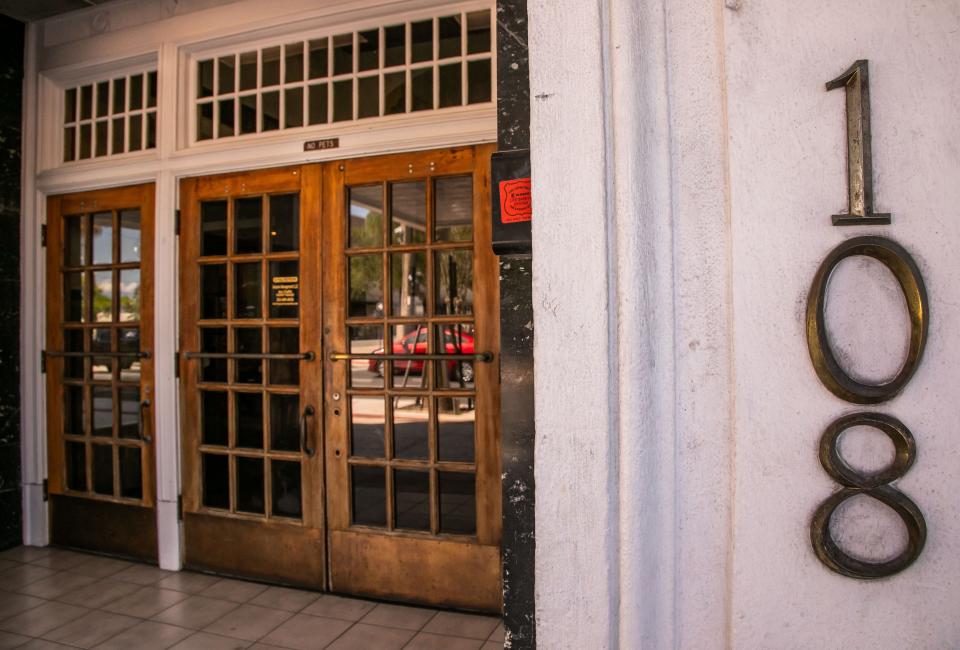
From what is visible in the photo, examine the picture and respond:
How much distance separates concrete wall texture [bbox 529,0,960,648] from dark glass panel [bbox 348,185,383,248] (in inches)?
78.7

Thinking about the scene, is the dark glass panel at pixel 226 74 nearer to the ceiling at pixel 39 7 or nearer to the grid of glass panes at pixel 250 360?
the grid of glass panes at pixel 250 360

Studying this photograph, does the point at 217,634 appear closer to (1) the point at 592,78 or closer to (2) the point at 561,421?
(2) the point at 561,421

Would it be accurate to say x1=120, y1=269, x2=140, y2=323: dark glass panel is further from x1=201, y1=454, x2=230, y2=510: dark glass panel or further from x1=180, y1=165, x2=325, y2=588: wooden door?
x1=201, y1=454, x2=230, y2=510: dark glass panel

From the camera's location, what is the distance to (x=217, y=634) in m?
2.79

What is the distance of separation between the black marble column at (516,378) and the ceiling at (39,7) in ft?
12.4

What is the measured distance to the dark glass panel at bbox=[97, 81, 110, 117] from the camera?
3.92 meters

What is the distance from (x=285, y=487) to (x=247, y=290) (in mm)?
1223

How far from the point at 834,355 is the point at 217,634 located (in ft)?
9.86

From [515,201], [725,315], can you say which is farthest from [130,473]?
[725,315]

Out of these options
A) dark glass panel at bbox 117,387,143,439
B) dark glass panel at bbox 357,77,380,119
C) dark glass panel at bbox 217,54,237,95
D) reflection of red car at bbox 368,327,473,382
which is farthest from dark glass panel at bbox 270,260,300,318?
dark glass panel at bbox 117,387,143,439

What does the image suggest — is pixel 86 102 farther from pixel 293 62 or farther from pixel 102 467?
pixel 102 467

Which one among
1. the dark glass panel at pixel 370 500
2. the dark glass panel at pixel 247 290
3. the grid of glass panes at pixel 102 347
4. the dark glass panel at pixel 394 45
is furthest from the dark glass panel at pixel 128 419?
the dark glass panel at pixel 394 45

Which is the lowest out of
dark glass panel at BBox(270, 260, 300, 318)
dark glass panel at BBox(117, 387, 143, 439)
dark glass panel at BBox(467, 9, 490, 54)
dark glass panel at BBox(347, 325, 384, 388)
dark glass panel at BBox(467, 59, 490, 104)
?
dark glass panel at BBox(117, 387, 143, 439)

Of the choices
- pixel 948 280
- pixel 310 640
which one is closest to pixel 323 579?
pixel 310 640
